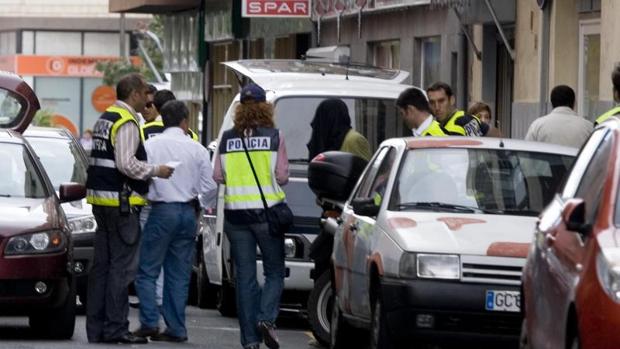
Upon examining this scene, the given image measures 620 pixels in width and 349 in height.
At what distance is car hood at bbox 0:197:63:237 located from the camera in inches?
543

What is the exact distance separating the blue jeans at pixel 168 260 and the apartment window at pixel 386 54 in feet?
52.0

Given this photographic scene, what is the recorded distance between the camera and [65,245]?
1405cm

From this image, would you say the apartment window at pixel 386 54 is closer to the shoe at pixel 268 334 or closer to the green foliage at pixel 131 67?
the shoe at pixel 268 334

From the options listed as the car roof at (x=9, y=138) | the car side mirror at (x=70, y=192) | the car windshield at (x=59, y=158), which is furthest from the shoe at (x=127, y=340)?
the car windshield at (x=59, y=158)

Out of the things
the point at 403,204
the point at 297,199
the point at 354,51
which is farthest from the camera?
the point at 354,51

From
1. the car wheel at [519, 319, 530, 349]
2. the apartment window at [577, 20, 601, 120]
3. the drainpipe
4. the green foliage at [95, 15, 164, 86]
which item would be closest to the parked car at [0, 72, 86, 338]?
the car wheel at [519, 319, 530, 349]

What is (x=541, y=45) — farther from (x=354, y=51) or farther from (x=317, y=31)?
(x=317, y=31)

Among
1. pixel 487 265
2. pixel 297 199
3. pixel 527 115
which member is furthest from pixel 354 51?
pixel 487 265

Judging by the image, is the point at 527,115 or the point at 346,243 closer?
the point at 346,243

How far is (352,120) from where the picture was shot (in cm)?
1661

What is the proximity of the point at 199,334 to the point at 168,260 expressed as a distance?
A: 1.08 m

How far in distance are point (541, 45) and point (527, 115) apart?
102cm

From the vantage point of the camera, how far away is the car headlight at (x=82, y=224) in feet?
55.8

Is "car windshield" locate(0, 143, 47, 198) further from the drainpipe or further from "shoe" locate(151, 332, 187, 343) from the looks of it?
the drainpipe
